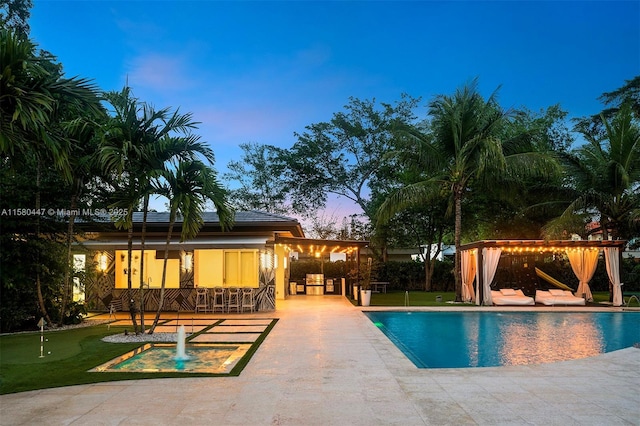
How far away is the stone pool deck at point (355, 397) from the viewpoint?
480 cm

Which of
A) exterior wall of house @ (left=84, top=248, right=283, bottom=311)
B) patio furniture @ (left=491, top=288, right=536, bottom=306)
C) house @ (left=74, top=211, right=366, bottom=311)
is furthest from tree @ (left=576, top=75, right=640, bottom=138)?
exterior wall of house @ (left=84, top=248, right=283, bottom=311)

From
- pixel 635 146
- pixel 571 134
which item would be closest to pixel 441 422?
pixel 635 146

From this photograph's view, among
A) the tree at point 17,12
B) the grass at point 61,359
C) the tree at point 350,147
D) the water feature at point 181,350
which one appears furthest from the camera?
the tree at point 350,147

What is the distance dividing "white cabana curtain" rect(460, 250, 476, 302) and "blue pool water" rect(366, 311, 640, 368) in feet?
9.78

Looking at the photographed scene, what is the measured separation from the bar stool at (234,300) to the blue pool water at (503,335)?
14.8ft

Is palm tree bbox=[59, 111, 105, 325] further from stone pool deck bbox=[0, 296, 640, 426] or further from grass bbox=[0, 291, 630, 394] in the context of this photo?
stone pool deck bbox=[0, 296, 640, 426]

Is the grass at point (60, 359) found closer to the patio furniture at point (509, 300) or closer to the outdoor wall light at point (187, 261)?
the outdoor wall light at point (187, 261)

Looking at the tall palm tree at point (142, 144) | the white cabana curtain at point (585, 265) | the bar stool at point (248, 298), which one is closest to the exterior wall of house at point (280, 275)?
the bar stool at point (248, 298)

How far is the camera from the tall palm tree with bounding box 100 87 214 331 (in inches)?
370

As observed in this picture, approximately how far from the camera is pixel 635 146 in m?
18.3

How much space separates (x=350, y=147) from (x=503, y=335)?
20536mm

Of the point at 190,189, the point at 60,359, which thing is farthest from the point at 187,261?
the point at 60,359

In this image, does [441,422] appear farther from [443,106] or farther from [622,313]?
Result: [443,106]

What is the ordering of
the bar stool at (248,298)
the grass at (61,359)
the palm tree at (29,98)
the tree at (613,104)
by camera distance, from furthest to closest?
the tree at (613,104)
the bar stool at (248,298)
the grass at (61,359)
the palm tree at (29,98)
